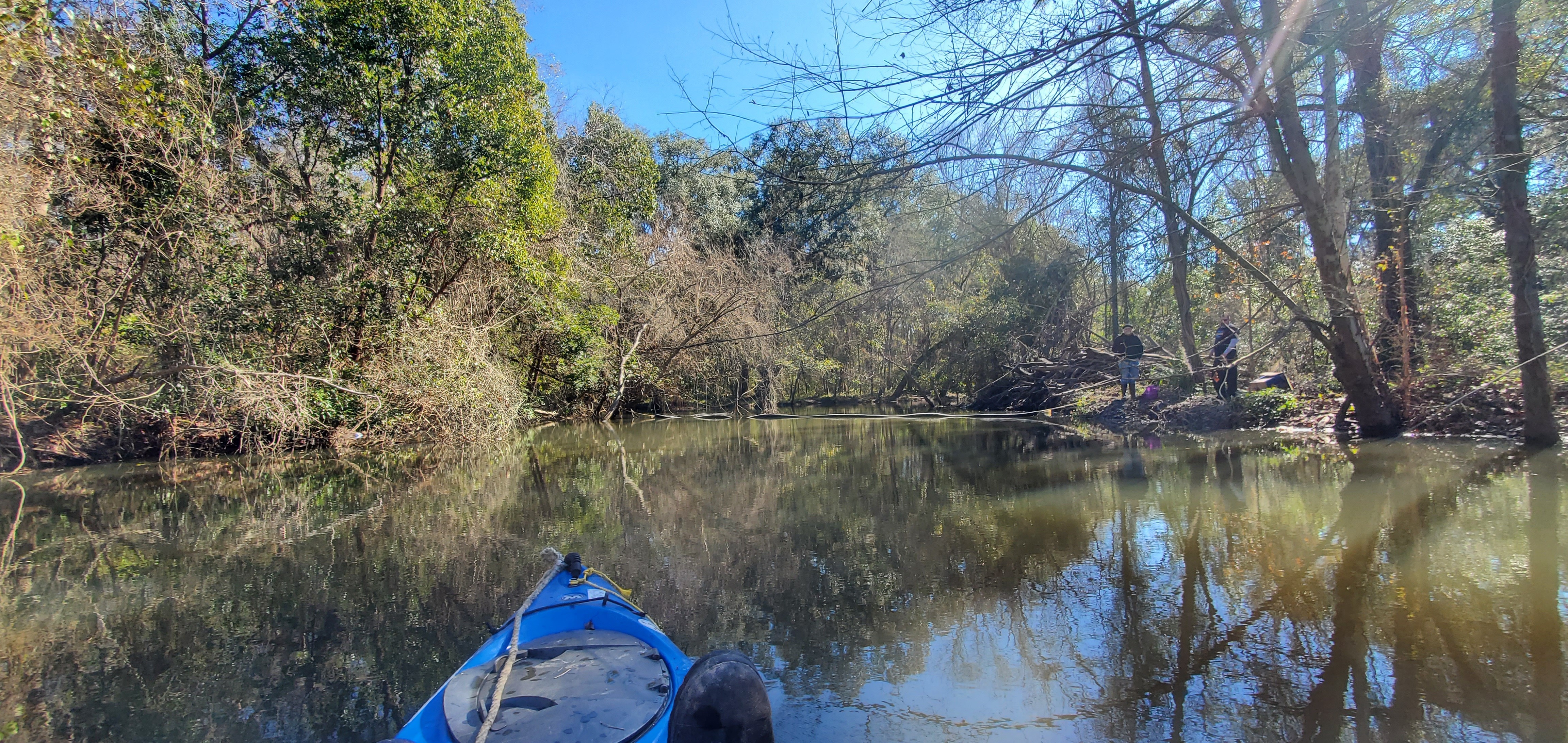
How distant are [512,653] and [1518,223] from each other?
9.09 meters

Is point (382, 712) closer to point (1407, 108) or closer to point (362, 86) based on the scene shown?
point (1407, 108)

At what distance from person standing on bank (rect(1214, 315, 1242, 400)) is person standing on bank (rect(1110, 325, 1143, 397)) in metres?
1.15

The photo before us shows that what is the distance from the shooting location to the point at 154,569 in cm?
560

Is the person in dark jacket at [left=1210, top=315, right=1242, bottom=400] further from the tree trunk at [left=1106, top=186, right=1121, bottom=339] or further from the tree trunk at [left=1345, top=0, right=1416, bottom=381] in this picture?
the tree trunk at [left=1106, top=186, right=1121, bottom=339]

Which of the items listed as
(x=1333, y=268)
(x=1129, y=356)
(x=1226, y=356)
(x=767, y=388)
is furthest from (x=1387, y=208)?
(x=767, y=388)

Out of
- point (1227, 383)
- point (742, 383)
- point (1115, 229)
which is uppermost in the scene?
point (1115, 229)

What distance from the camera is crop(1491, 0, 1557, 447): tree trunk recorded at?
6.07 meters

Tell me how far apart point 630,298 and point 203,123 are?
8.73 metres

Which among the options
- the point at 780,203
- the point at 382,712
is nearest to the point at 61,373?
the point at 382,712

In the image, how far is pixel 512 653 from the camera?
2.82 metres

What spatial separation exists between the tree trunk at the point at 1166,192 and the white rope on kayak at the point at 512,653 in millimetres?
3969

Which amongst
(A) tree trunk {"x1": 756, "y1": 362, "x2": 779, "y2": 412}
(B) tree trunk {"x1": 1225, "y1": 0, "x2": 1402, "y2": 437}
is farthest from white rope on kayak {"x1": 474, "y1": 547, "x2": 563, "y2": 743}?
(A) tree trunk {"x1": 756, "y1": 362, "x2": 779, "y2": 412}

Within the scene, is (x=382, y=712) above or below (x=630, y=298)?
below

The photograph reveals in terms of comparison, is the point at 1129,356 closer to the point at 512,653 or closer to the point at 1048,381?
the point at 1048,381
